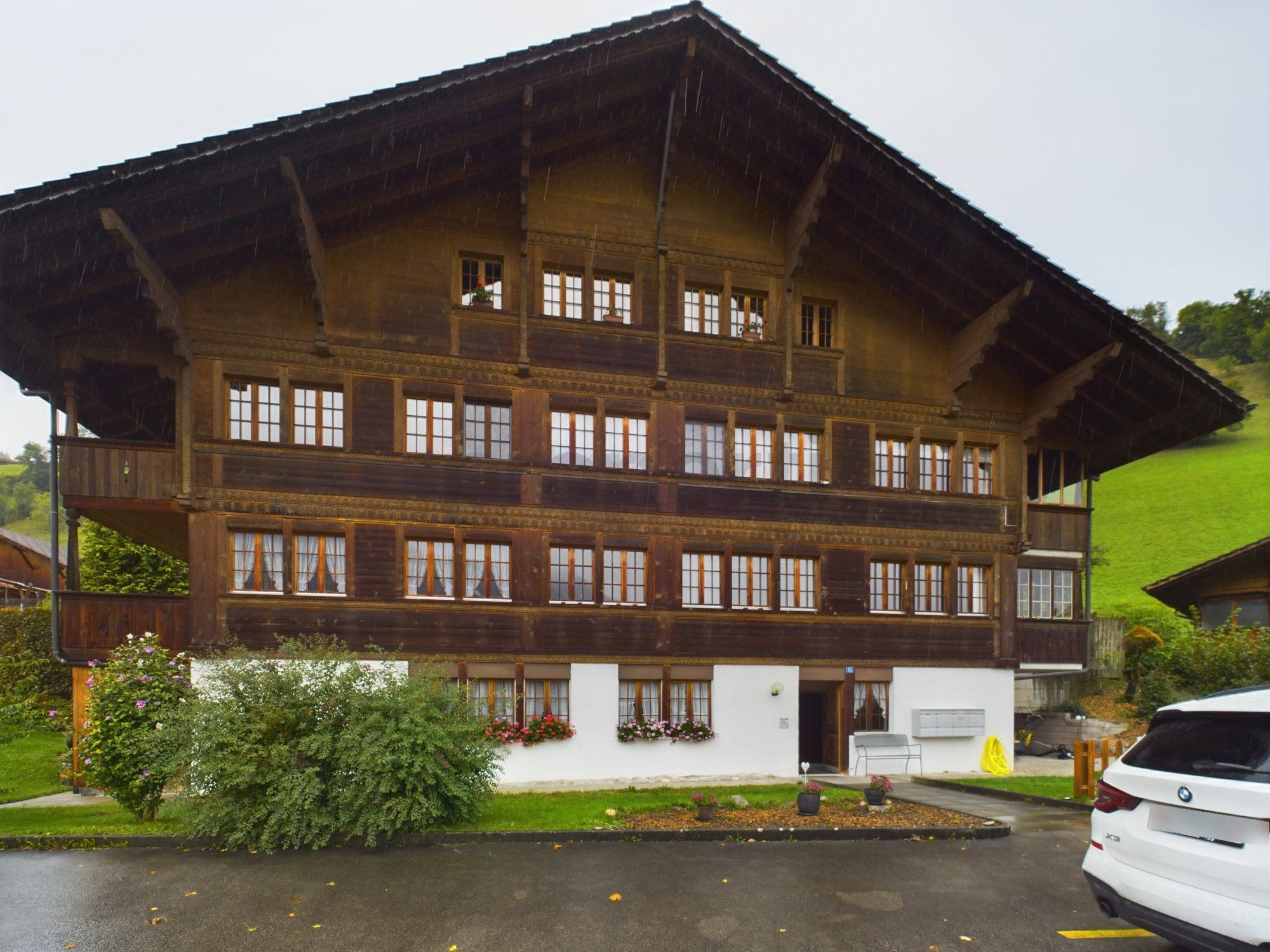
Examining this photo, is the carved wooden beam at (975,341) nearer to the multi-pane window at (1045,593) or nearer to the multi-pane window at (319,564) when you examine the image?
the multi-pane window at (1045,593)

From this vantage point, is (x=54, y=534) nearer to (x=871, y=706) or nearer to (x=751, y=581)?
(x=751, y=581)

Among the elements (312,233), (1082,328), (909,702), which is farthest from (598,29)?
(909,702)

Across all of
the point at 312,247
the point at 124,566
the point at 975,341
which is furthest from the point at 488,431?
the point at 124,566

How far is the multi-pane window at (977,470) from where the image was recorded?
21.9 metres

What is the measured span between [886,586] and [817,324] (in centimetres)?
673

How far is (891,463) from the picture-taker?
2134 cm

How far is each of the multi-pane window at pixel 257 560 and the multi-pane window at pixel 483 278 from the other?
6.71m

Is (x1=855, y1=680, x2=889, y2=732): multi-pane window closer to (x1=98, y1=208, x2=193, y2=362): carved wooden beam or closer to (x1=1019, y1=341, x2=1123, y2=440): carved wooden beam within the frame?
(x1=1019, y1=341, x2=1123, y2=440): carved wooden beam

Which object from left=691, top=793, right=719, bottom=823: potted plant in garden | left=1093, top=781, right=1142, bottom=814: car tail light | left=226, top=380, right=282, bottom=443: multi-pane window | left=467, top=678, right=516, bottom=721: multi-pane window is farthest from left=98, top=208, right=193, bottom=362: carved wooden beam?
left=1093, top=781, right=1142, bottom=814: car tail light

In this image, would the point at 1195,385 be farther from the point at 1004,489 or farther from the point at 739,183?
the point at 739,183

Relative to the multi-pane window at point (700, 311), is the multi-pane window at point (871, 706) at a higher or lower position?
lower

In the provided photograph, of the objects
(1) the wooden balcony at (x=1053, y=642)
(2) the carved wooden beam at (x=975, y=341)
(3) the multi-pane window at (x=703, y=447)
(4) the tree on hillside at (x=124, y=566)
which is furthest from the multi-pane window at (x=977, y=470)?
(4) the tree on hillside at (x=124, y=566)

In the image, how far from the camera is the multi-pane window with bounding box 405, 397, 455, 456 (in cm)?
1848

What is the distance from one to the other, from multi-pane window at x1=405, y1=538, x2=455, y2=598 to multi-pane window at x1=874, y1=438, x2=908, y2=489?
413 inches
